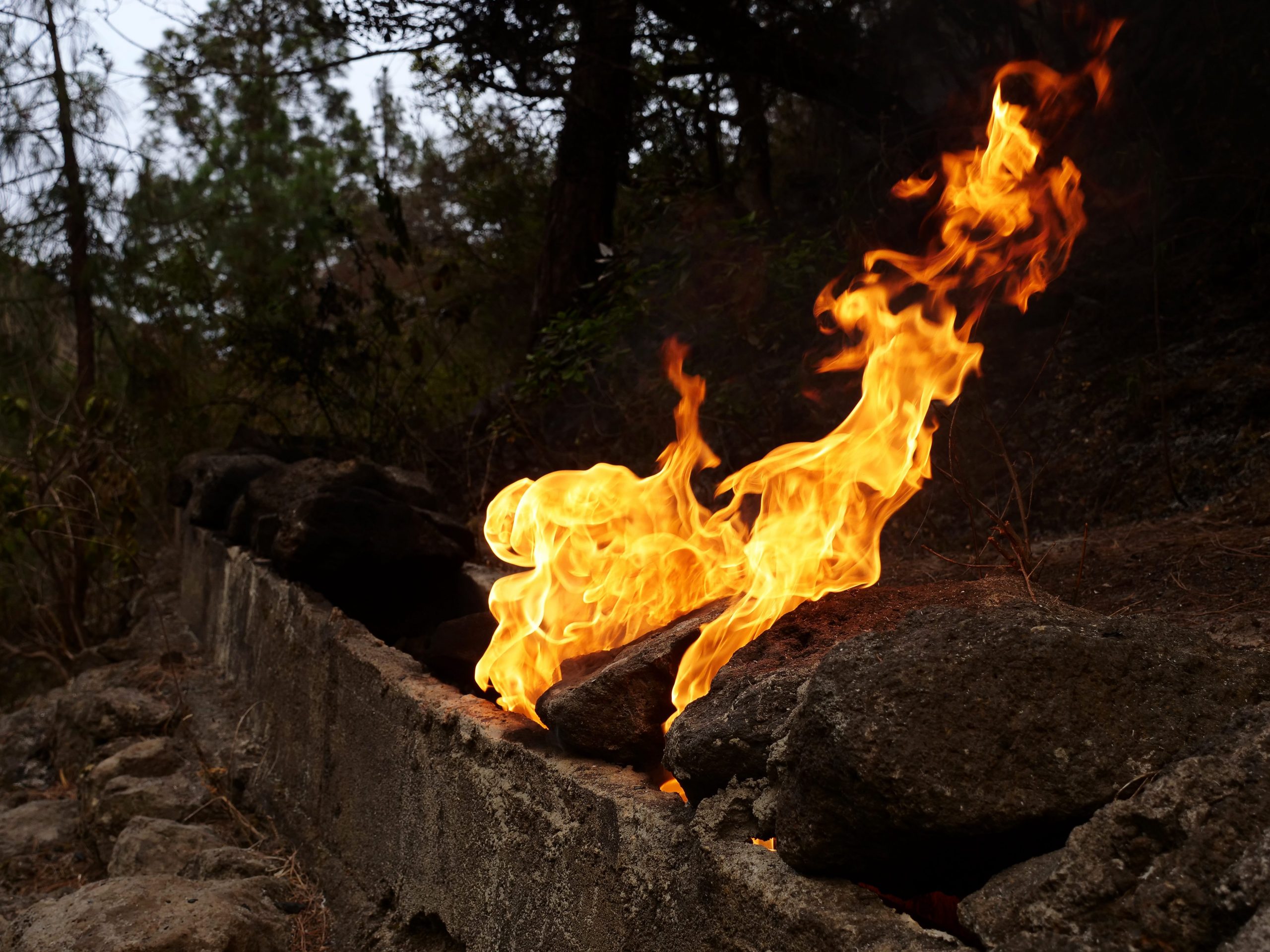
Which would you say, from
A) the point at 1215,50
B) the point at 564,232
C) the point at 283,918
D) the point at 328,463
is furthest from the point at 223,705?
the point at 1215,50

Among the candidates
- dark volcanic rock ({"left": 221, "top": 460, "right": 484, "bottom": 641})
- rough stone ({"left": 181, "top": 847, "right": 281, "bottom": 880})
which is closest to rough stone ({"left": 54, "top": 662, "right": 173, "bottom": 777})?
dark volcanic rock ({"left": 221, "top": 460, "right": 484, "bottom": 641})

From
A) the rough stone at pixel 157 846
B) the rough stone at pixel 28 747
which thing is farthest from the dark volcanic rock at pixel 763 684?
the rough stone at pixel 28 747

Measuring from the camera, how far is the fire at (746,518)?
Result: 2.96 metres

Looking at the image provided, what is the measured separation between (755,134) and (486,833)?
6.54 meters

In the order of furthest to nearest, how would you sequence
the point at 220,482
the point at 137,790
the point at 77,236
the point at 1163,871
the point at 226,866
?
1. the point at 77,236
2. the point at 220,482
3. the point at 137,790
4. the point at 226,866
5. the point at 1163,871

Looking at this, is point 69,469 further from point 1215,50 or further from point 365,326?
point 1215,50

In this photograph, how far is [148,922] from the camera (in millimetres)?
3018

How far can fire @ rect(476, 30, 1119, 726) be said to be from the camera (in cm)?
296

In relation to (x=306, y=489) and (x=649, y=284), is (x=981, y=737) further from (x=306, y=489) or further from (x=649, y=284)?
(x=649, y=284)

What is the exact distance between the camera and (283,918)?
3414 mm

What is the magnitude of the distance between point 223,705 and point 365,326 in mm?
4240

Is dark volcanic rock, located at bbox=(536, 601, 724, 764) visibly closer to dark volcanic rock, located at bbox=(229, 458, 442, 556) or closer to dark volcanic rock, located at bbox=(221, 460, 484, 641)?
dark volcanic rock, located at bbox=(221, 460, 484, 641)

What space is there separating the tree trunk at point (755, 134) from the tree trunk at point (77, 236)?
17.6ft

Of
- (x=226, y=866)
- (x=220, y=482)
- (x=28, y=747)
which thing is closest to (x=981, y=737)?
(x=226, y=866)
